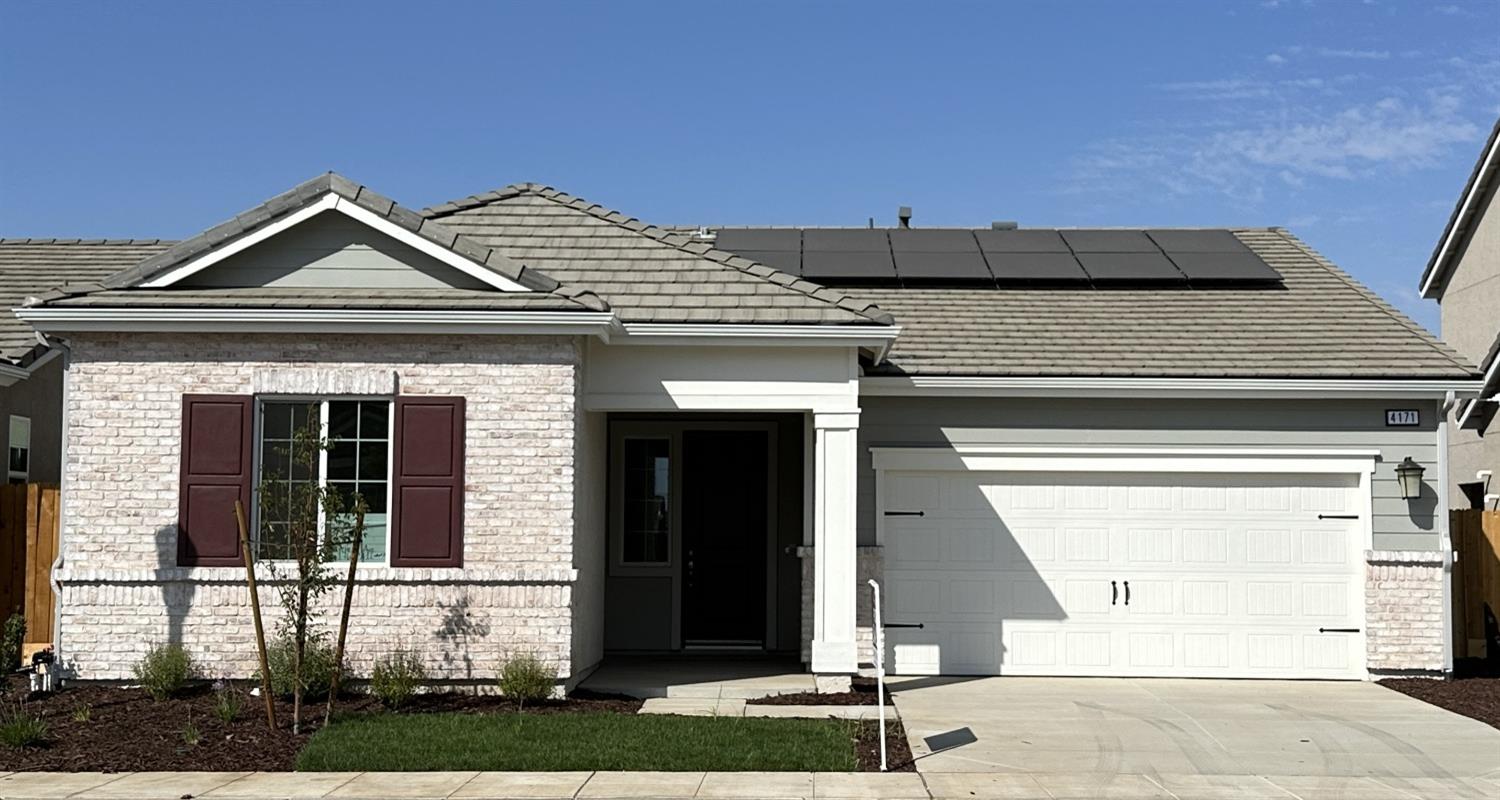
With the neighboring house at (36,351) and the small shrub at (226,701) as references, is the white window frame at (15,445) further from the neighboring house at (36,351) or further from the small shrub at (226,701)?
the small shrub at (226,701)

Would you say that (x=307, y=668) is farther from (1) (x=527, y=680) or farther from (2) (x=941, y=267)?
(2) (x=941, y=267)

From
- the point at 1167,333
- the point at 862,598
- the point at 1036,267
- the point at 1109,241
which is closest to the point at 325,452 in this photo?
the point at 862,598

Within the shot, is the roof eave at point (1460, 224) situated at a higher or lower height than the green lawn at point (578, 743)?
higher

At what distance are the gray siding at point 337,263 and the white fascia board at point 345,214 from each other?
4.6 inches

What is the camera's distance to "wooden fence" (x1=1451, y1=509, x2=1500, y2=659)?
15.8 metres

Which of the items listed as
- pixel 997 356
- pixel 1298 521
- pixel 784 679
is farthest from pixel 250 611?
pixel 1298 521

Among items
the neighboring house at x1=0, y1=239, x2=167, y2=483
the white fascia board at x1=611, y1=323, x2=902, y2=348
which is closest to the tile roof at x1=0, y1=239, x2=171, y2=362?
the neighboring house at x1=0, y1=239, x2=167, y2=483

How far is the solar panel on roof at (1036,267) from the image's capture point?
1728 cm

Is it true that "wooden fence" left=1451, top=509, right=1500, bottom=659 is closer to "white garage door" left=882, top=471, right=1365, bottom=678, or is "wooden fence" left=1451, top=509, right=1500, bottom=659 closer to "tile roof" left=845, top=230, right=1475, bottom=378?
"white garage door" left=882, top=471, right=1365, bottom=678

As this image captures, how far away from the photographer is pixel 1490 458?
69.3 feet

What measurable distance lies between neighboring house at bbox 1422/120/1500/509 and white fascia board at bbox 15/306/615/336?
47.8ft

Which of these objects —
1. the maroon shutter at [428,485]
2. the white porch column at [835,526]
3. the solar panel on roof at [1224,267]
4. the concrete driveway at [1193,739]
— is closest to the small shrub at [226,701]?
the maroon shutter at [428,485]

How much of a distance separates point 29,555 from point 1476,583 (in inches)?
594

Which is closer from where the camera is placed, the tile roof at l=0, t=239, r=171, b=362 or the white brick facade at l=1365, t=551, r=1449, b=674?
the white brick facade at l=1365, t=551, r=1449, b=674
